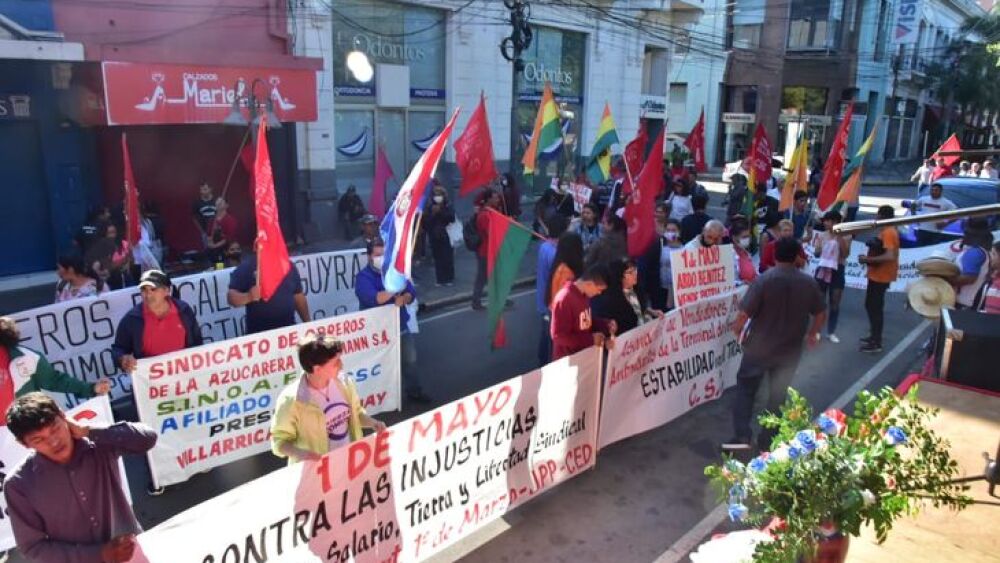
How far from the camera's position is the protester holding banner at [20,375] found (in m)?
4.58

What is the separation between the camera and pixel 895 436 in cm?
276

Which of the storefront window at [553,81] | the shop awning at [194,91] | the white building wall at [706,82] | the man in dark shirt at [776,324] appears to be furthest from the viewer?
the white building wall at [706,82]

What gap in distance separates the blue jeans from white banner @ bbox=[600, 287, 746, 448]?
0.66 metres

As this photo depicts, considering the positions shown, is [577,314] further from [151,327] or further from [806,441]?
[151,327]

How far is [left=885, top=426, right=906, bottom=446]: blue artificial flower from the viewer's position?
109 inches

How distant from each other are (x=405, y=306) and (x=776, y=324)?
318 cm

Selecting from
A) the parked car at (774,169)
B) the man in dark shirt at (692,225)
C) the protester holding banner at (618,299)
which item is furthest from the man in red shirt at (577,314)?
the parked car at (774,169)

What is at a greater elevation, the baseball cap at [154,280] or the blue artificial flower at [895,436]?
the blue artificial flower at [895,436]

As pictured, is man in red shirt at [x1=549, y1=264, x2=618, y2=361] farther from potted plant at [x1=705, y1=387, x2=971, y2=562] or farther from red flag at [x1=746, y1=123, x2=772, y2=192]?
red flag at [x1=746, y1=123, x2=772, y2=192]

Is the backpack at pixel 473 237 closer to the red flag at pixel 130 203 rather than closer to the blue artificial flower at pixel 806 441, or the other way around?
the red flag at pixel 130 203

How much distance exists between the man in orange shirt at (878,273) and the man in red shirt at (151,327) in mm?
7232

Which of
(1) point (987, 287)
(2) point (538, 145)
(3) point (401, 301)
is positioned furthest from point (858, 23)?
(3) point (401, 301)

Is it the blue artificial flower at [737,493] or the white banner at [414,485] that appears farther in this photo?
the white banner at [414,485]

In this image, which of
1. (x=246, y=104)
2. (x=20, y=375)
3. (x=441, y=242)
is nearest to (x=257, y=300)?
(x=20, y=375)
